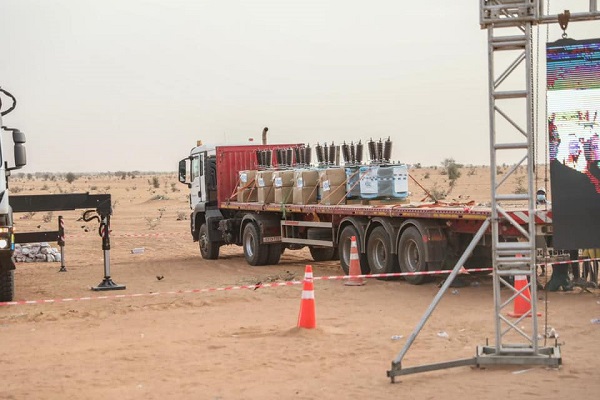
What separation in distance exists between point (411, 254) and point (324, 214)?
407 cm

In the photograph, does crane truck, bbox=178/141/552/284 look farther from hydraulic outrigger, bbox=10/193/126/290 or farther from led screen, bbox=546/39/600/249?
hydraulic outrigger, bbox=10/193/126/290

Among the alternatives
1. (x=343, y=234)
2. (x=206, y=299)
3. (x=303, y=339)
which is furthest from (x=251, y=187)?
(x=303, y=339)

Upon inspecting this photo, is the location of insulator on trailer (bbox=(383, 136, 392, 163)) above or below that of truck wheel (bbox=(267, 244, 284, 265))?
above

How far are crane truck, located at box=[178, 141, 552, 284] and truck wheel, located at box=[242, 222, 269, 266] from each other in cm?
3

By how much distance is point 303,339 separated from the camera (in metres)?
11.9

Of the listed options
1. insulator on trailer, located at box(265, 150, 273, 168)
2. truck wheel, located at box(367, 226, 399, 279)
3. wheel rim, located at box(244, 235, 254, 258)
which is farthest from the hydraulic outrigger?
insulator on trailer, located at box(265, 150, 273, 168)

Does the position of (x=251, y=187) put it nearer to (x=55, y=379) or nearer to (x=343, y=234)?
(x=343, y=234)

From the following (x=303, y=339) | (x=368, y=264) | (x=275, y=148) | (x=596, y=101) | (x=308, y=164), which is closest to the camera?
(x=596, y=101)

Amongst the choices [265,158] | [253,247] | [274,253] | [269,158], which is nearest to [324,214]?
[274,253]

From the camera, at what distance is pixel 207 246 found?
2538 cm

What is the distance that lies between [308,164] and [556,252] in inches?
331

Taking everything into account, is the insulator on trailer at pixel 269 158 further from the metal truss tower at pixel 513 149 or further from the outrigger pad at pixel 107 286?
the metal truss tower at pixel 513 149

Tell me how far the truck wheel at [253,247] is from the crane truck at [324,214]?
0.03 meters

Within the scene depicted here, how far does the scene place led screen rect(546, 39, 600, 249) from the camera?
935 centimetres
